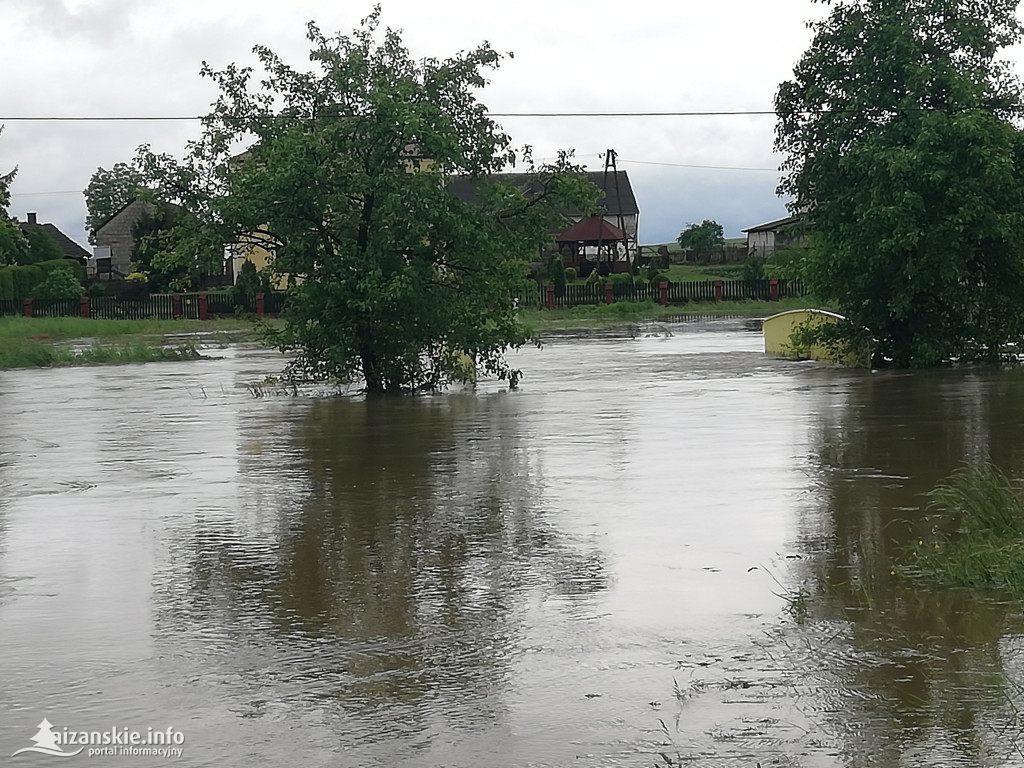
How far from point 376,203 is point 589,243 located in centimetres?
6596

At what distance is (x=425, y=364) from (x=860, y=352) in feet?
26.7

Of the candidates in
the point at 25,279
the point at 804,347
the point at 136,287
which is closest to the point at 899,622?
the point at 804,347

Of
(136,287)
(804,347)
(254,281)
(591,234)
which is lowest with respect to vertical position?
(804,347)

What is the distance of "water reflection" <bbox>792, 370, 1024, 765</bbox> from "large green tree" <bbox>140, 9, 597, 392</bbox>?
29.9 feet

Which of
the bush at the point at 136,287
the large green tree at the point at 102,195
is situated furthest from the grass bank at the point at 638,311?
the large green tree at the point at 102,195

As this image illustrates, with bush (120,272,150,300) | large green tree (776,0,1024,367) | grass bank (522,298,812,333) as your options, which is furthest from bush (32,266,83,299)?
large green tree (776,0,1024,367)

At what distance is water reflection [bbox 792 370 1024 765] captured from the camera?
5539 mm

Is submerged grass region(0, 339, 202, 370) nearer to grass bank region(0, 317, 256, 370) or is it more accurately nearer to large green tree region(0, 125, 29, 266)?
grass bank region(0, 317, 256, 370)

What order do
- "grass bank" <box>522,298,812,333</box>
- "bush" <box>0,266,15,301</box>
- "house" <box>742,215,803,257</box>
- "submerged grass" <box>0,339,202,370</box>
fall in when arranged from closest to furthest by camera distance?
"submerged grass" <box>0,339,202,370</box>
"grass bank" <box>522,298,812,333</box>
"bush" <box>0,266,15,301</box>
"house" <box>742,215,803,257</box>

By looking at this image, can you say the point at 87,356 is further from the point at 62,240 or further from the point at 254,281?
the point at 62,240

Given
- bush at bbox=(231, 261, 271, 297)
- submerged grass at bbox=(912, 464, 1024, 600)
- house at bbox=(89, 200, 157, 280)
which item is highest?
house at bbox=(89, 200, 157, 280)

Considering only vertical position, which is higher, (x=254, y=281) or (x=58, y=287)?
(x=58, y=287)

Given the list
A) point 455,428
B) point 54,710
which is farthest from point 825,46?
point 54,710

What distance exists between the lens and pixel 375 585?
8398 millimetres
